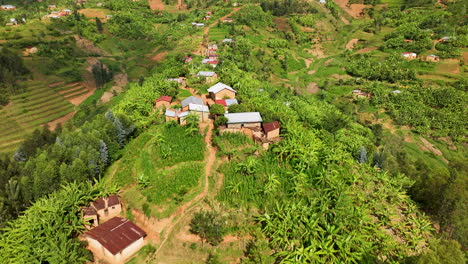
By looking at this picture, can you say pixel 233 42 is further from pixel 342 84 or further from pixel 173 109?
pixel 173 109

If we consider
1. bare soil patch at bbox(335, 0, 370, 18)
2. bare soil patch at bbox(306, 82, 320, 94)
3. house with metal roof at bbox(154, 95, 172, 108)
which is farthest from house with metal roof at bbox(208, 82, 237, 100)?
bare soil patch at bbox(335, 0, 370, 18)

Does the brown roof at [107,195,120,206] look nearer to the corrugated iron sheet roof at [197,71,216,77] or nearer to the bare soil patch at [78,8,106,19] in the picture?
the corrugated iron sheet roof at [197,71,216,77]

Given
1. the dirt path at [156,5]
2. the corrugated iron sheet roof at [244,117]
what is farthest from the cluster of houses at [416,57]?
the dirt path at [156,5]

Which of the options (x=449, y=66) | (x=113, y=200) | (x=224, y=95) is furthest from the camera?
(x=449, y=66)

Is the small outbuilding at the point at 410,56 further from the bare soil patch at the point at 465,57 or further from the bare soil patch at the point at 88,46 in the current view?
the bare soil patch at the point at 88,46

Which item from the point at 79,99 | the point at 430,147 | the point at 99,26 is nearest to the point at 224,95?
the point at 430,147

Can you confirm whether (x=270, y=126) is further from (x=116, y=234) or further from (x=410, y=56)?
(x=410, y=56)
